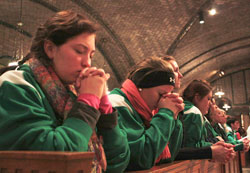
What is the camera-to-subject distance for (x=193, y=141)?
283 centimetres

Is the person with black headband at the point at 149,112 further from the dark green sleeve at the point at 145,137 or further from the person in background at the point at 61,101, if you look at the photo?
the person in background at the point at 61,101

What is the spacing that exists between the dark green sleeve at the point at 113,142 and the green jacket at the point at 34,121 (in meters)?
0.20

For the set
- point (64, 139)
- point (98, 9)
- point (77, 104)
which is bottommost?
point (64, 139)

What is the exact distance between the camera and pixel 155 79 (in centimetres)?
203

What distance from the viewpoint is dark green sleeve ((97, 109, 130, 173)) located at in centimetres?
137

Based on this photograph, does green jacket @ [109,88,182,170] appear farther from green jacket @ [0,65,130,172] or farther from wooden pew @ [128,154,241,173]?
green jacket @ [0,65,130,172]

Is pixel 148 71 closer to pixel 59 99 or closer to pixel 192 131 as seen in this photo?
pixel 59 99

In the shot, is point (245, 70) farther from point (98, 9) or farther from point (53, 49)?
point (53, 49)

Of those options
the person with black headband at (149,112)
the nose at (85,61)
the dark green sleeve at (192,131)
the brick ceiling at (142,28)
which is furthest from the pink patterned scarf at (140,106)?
the brick ceiling at (142,28)

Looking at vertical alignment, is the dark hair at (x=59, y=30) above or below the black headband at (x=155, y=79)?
above

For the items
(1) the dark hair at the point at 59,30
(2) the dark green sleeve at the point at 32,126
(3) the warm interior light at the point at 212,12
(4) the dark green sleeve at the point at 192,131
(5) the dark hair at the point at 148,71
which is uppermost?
(3) the warm interior light at the point at 212,12

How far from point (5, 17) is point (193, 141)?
879 cm

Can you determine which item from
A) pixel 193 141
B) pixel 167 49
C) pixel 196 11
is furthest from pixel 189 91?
pixel 167 49

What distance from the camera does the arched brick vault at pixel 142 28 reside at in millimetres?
9688
